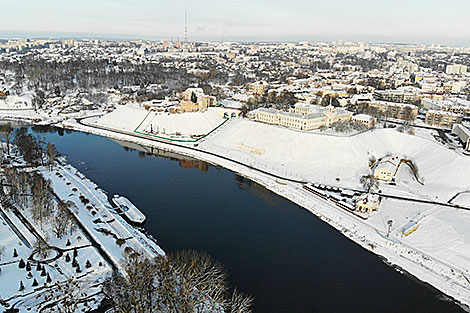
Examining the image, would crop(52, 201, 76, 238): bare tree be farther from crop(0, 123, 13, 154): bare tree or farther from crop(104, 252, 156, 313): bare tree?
crop(0, 123, 13, 154): bare tree

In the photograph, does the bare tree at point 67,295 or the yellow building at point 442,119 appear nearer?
the bare tree at point 67,295

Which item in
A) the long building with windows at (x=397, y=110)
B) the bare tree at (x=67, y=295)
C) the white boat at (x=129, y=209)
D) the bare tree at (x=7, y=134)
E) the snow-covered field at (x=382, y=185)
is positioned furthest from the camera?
the long building with windows at (x=397, y=110)

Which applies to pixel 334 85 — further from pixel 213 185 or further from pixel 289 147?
pixel 213 185

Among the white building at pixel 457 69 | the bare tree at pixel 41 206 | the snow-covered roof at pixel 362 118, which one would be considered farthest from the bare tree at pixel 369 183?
the white building at pixel 457 69

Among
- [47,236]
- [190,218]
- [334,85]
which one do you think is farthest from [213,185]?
[334,85]

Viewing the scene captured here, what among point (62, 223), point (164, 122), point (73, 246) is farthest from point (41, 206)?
point (164, 122)

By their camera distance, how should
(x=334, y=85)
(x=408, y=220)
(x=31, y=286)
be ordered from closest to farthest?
(x=31, y=286) < (x=408, y=220) < (x=334, y=85)

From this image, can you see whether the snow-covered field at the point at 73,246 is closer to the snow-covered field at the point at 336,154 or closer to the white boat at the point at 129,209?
the white boat at the point at 129,209
